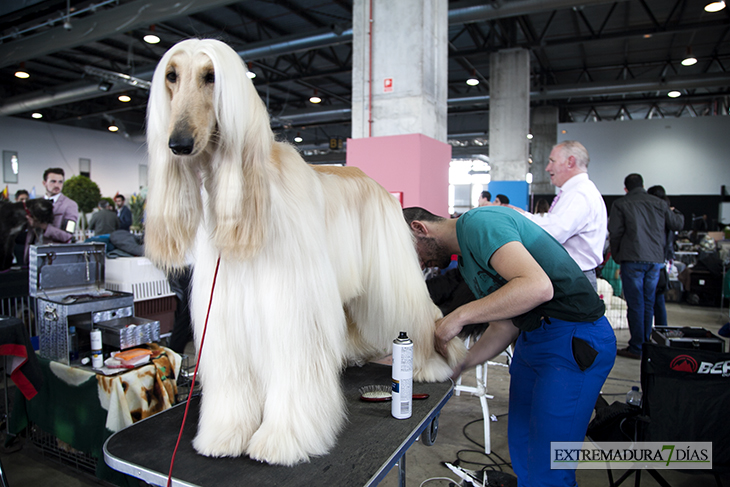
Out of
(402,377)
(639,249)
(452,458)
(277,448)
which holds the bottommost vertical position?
(452,458)

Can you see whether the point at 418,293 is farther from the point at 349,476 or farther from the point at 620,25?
the point at 620,25

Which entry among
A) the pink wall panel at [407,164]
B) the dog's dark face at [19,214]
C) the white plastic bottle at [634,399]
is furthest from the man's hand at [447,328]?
the dog's dark face at [19,214]

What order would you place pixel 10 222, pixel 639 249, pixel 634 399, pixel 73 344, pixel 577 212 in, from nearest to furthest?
pixel 634 399, pixel 73 344, pixel 577 212, pixel 10 222, pixel 639 249

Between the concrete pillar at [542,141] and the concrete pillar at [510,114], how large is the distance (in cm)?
552

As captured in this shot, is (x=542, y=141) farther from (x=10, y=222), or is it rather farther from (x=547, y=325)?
(x=547, y=325)

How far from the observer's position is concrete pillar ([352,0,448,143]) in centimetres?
423

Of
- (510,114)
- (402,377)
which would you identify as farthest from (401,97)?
(510,114)

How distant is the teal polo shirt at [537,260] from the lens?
1.59 metres

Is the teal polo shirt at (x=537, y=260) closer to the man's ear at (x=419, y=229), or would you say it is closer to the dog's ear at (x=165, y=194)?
the man's ear at (x=419, y=229)

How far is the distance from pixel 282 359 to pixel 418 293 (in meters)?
0.68

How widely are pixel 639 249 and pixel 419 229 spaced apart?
→ 366cm

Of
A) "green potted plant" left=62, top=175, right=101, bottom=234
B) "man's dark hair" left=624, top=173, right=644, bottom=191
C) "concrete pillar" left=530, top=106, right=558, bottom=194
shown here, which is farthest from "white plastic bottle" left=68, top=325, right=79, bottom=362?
"concrete pillar" left=530, top=106, right=558, bottom=194

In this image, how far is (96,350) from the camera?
2.41 metres

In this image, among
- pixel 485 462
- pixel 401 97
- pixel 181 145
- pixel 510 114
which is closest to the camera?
pixel 181 145
